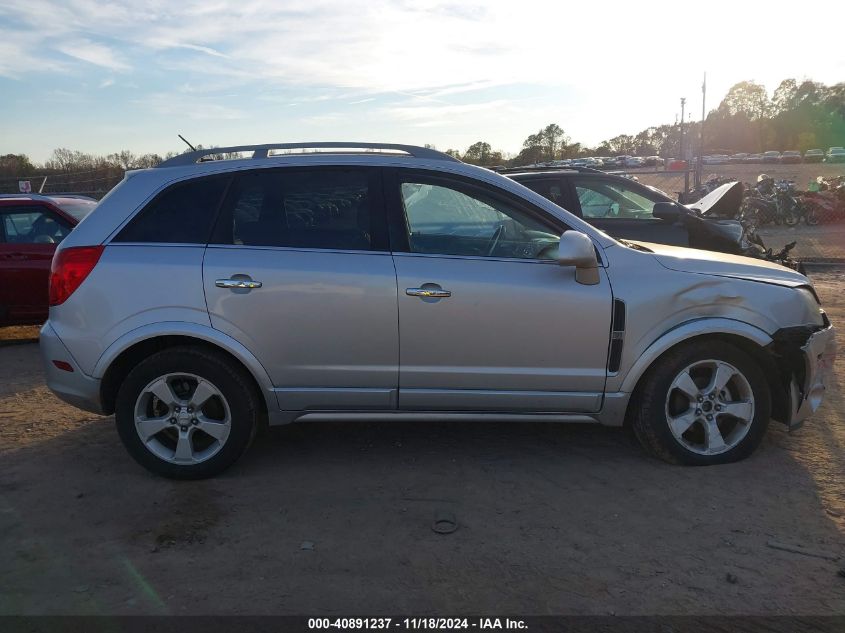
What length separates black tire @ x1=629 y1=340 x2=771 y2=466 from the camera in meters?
4.01

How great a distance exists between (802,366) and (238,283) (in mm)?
3332

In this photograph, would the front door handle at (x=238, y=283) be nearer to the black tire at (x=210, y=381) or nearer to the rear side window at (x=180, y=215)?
the rear side window at (x=180, y=215)

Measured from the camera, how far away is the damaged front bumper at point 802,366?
406 cm

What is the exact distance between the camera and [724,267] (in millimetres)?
4172

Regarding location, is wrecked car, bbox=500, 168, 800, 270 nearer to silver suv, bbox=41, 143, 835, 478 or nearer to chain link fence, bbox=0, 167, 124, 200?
silver suv, bbox=41, 143, 835, 478

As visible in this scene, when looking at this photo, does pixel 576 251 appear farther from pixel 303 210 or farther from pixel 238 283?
pixel 238 283

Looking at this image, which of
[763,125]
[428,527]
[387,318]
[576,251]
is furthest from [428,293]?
[763,125]

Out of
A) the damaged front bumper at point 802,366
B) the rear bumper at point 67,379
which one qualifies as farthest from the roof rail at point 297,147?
the damaged front bumper at point 802,366

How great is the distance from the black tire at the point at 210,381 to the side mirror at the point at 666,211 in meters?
5.00

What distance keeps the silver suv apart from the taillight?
0.01 meters

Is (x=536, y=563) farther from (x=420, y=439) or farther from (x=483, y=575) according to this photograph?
(x=420, y=439)

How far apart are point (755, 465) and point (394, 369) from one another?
2.25 meters

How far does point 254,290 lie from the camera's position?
3914 millimetres

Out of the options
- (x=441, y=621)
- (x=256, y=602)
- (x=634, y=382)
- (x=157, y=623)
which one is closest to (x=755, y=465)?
(x=634, y=382)
